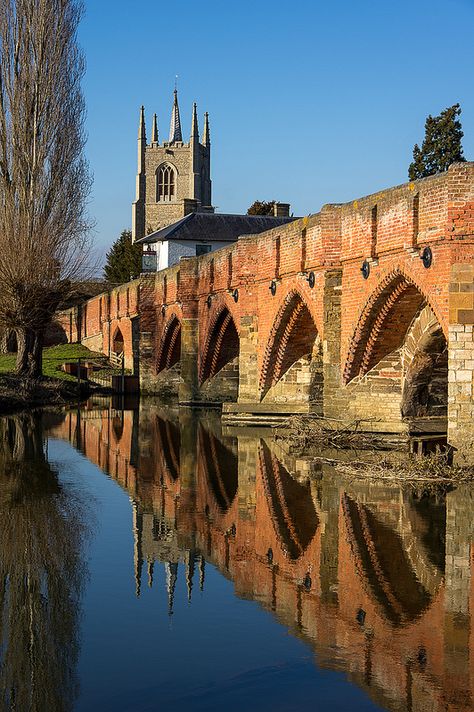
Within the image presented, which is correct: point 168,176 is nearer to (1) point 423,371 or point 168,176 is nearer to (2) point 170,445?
(2) point 170,445

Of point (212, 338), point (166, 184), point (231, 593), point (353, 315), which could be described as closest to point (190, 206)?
point (212, 338)

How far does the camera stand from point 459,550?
10570 millimetres

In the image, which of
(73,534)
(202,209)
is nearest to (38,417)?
(73,534)

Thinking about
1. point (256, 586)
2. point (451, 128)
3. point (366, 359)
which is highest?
point (451, 128)

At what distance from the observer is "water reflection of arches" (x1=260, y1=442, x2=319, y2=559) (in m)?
11.2

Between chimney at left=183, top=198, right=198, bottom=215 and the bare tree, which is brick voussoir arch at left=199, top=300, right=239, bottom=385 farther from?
chimney at left=183, top=198, right=198, bottom=215

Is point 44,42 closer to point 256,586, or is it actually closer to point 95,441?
point 95,441

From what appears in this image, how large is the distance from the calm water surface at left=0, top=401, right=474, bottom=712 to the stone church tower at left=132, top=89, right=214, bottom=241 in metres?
98.0

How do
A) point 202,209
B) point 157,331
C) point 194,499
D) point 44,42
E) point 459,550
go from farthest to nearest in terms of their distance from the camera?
1. point 202,209
2. point 157,331
3. point 44,42
4. point 194,499
5. point 459,550

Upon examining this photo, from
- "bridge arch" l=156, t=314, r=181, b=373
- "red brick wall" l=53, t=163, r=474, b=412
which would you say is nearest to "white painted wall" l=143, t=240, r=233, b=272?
"bridge arch" l=156, t=314, r=181, b=373

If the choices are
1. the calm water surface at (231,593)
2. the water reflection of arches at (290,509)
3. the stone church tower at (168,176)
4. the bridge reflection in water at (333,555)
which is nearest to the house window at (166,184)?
the stone church tower at (168,176)

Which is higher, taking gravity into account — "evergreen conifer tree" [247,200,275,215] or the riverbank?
"evergreen conifer tree" [247,200,275,215]

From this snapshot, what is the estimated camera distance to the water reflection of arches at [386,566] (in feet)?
27.9

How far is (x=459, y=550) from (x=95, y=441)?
39.9ft
